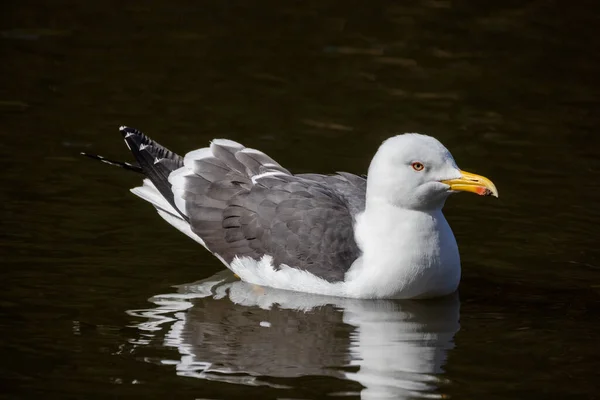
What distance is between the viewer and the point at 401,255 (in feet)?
32.0

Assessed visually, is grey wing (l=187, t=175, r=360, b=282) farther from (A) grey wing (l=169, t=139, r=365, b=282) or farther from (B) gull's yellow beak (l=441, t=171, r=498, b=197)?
(B) gull's yellow beak (l=441, t=171, r=498, b=197)

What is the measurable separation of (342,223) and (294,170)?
101 inches

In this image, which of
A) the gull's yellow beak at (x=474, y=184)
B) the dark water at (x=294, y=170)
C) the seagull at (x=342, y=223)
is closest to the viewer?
the dark water at (x=294, y=170)

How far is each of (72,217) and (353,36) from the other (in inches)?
257

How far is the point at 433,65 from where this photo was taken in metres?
15.8

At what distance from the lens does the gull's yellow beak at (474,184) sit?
9.41m

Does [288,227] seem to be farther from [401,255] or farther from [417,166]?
[417,166]

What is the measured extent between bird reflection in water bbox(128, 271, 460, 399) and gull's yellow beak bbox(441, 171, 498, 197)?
3.24 feet

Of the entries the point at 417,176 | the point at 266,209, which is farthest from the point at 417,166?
the point at 266,209

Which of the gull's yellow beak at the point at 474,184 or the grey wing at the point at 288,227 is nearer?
the gull's yellow beak at the point at 474,184

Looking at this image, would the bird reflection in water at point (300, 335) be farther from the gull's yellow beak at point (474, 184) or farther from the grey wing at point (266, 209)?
the gull's yellow beak at point (474, 184)

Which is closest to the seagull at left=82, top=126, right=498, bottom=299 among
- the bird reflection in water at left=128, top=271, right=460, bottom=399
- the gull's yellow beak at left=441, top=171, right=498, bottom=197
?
the gull's yellow beak at left=441, top=171, right=498, bottom=197

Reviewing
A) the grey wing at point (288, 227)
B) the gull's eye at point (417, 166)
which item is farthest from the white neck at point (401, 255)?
the gull's eye at point (417, 166)

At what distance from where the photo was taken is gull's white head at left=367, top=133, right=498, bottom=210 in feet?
31.3
